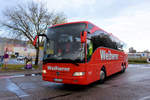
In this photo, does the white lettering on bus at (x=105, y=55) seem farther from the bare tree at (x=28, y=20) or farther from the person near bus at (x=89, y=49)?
the bare tree at (x=28, y=20)

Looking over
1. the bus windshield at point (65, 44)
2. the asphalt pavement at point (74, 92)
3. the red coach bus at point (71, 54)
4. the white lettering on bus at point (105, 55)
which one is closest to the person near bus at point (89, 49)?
the red coach bus at point (71, 54)

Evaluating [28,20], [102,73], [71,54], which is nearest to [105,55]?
[102,73]

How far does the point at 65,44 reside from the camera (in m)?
6.45

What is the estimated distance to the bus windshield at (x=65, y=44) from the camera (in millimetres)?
6227

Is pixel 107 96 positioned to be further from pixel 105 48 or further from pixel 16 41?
pixel 16 41

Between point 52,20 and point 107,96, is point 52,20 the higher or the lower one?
the higher one

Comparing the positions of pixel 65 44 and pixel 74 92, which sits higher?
pixel 65 44

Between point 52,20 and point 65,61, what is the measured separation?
14238mm

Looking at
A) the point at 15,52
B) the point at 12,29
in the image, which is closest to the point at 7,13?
the point at 12,29

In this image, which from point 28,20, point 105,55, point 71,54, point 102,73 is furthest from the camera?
point 28,20

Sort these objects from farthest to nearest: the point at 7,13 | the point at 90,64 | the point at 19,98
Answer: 1. the point at 7,13
2. the point at 90,64
3. the point at 19,98

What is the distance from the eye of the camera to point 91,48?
689 centimetres

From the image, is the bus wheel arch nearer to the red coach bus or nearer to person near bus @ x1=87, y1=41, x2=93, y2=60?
the red coach bus

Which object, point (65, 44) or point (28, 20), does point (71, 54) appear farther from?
point (28, 20)
